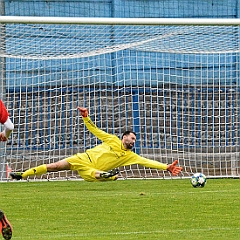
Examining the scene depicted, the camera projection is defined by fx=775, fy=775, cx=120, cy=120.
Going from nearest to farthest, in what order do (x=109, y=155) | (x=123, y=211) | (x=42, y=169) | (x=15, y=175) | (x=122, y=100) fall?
(x=123, y=211)
(x=15, y=175)
(x=42, y=169)
(x=109, y=155)
(x=122, y=100)

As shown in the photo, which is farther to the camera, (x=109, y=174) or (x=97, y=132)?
(x=97, y=132)

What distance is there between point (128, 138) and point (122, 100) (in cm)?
395

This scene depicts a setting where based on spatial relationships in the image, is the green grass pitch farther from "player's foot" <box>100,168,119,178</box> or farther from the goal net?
the goal net

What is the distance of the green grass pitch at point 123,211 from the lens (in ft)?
24.3

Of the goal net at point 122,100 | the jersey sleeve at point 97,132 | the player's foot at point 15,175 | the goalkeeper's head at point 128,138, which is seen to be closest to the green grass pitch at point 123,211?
the player's foot at point 15,175

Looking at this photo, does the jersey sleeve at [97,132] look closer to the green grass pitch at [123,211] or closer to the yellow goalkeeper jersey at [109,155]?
the yellow goalkeeper jersey at [109,155]

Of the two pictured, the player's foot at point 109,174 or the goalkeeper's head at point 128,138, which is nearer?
the player's foot at point 109,174

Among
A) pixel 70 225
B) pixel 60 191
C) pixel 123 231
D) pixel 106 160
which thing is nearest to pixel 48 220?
pixel 70 225

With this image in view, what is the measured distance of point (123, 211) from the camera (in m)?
9.24

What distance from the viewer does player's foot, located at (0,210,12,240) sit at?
659 centimetres

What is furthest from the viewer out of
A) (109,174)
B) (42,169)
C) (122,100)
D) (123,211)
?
(122,100)

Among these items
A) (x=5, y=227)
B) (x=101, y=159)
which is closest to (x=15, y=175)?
(x=101, y=159)

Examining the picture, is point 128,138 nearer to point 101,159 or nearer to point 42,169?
point 101,159

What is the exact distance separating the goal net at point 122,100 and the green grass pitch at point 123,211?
2502mm
